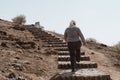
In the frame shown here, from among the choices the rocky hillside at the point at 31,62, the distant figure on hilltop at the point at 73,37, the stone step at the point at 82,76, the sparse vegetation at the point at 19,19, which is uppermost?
the sparse vegetation at the point at 19,19

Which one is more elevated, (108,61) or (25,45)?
(25,45)

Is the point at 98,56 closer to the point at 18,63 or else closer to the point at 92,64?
the point at 92,64

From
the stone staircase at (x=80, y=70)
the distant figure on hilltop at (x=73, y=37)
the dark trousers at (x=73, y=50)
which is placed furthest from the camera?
the distant figure on hilltop at (x=73, y=37)

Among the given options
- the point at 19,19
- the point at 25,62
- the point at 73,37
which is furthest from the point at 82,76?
the point at 19,19

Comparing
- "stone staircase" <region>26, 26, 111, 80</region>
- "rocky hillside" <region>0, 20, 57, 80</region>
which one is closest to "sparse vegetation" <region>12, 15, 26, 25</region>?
"rocky hillside" <region>0, 20, 57, 80</region>

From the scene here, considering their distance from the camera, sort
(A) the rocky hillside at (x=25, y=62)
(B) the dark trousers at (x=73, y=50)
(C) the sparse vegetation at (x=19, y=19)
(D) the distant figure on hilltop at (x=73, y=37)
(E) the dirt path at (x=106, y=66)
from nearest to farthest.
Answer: (A) the rocky hillside at (x=25, y=62) < (B) the dark trousers at (x=73, y=50) < (D) the distant figure on hilltop at (x=73, y=37) < (E) the dirt path at (x=106, y=66) < (C) the sparse vegetation at (x=19, y=19)

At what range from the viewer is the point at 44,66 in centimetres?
1124

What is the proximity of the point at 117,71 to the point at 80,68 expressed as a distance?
241cm

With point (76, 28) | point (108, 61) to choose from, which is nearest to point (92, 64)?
point (76, 28)

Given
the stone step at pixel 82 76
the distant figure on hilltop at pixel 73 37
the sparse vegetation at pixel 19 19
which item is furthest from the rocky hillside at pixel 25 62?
the sparse vegetation at pixel 19 19

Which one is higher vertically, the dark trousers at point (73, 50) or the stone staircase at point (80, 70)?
the dark trousers at point (73, 50)

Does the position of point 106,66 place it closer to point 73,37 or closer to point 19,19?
point 73,37

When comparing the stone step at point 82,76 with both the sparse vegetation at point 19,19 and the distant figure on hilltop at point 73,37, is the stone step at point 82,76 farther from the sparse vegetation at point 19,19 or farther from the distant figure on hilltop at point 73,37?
the sparse vegetation at point 19,19

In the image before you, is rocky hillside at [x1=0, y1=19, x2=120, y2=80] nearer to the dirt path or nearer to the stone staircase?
the dirt path
